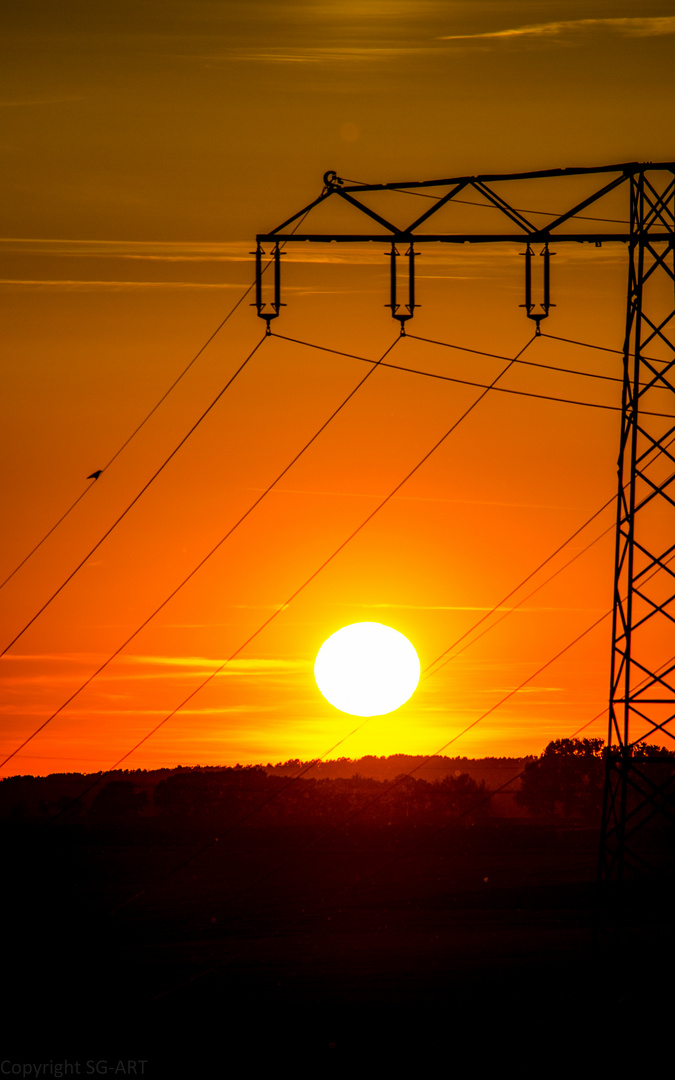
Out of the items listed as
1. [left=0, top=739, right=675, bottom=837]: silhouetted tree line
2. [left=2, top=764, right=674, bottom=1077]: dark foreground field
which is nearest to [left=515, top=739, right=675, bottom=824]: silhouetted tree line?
[left=0, top=739, right=675, bottom=837]: silhouetted tree line

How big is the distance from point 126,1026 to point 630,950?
39.3ft

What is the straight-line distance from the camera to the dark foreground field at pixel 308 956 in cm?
2661

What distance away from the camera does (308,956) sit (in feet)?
148

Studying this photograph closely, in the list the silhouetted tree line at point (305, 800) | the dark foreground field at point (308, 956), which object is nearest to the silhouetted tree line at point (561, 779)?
the silhouetted tree line at point (305, 800)

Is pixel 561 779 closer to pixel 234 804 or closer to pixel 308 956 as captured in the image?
pixel 234 804

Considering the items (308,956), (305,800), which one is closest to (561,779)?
(305,800)

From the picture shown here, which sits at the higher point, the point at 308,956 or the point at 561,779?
the point at 561,779

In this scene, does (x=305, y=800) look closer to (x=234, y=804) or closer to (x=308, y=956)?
(x=234, y=804)

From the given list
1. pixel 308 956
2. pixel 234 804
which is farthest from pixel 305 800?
pixel 308 956

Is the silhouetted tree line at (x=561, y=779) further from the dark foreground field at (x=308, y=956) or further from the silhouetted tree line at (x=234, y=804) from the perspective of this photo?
the dark foreground field at (x=308, y=956)

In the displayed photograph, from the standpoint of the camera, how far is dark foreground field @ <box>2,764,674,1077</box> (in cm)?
2661

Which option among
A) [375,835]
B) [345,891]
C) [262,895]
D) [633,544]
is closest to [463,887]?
[345,891]

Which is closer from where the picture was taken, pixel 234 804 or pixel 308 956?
pixel 308 956

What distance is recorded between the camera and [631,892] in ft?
191
